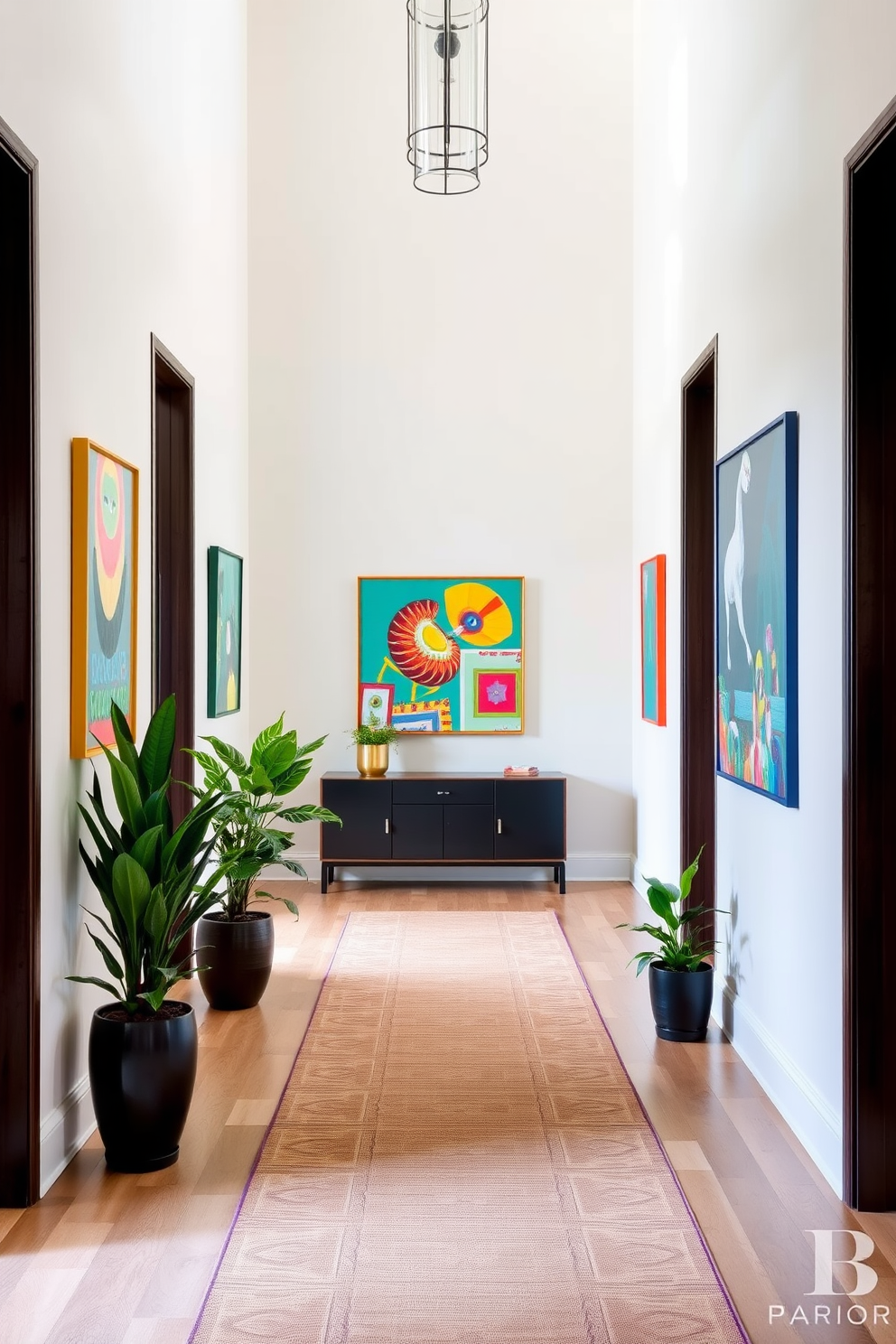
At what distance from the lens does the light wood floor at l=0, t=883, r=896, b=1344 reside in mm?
2297

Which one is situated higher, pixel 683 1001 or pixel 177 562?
pixel 177 562

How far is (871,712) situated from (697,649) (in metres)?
2.25

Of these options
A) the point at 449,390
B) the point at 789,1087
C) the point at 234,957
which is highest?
the point at 449,390

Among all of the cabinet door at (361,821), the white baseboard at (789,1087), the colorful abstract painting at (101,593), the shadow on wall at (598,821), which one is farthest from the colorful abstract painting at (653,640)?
the colorful abstract painting at (101,593)

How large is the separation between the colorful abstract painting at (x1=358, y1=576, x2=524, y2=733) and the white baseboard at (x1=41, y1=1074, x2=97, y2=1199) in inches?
152

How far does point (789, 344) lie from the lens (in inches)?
131

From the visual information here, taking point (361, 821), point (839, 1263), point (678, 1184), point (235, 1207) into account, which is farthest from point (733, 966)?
point (361, 821)

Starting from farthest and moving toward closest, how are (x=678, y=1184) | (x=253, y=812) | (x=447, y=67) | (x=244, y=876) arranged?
(x=447, y=67)
(x=253, y=812)
(x=244, y=876)
(x=678, y=1184)

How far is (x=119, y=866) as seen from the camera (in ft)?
9.77

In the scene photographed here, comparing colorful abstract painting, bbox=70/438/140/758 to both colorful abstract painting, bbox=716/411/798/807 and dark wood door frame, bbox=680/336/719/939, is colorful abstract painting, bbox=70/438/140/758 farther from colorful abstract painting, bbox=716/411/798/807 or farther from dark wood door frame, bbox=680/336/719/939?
dark wood door frame, bbox=680/336/719/939

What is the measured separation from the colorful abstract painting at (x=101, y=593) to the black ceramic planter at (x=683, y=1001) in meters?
2.06

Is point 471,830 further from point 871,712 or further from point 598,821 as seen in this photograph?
point 871,712

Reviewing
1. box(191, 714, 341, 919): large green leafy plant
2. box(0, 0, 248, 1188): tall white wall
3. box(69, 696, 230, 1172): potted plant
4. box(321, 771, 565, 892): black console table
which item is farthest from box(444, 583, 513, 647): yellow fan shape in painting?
box(69, 696, 230, 1172): potted plant

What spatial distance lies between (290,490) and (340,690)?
127 cm
